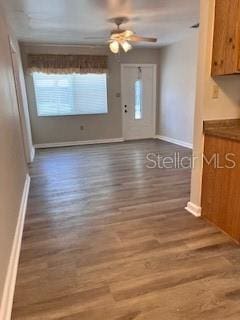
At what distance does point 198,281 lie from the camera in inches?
71.3

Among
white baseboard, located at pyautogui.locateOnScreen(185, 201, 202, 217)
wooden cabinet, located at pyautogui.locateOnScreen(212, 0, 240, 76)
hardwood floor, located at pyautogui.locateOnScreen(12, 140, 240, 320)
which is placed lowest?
hardwood floor, located at pyautogui.locateOnScreen(12, 140, 240, 320)

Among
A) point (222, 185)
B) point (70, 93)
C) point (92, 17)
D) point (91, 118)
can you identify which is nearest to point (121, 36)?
point (92, 17)

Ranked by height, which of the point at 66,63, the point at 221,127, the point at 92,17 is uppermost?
the point at 92,17

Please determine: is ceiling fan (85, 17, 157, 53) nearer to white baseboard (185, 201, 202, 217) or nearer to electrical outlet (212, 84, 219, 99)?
electrical outlet (212, 84, 219, 99)

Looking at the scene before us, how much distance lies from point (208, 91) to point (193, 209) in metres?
1.25

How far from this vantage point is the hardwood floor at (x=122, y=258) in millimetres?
1612

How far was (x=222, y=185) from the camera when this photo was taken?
2391 mm

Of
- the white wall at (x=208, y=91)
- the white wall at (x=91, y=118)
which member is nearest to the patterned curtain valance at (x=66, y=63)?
the white wall at (x=91, y=118)

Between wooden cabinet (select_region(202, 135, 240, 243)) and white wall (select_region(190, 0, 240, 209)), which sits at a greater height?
white wall (select_region(190, 0, 240, 209))

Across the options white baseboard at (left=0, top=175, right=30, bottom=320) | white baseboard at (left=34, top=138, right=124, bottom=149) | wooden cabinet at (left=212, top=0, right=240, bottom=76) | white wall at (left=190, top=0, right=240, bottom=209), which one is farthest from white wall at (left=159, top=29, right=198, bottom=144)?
white baseboard at (left=0, top=175, right=30, bottom=320)

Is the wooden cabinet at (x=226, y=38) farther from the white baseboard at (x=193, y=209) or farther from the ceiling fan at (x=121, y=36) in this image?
the ceiling fan at (x=121, y=36)

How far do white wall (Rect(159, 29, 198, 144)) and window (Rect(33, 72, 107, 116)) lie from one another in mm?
1629

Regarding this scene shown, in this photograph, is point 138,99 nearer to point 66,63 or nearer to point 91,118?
point 91,118

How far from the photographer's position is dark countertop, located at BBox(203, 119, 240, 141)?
2.32 m
